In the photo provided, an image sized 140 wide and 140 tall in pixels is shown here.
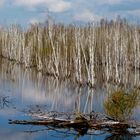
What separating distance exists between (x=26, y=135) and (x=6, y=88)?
10.9m

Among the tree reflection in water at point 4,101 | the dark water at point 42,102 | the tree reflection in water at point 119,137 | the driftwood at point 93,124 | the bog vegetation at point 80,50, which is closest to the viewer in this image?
the tree reflection in water at point 119,137

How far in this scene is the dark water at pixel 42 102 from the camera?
11.9m

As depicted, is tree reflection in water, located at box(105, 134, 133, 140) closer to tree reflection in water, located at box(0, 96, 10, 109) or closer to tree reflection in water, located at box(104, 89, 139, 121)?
tree reflection in water, located at box(104, 89, 139, 121)

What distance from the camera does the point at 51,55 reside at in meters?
29.7

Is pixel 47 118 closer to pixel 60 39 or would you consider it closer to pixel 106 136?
pixel 106 136

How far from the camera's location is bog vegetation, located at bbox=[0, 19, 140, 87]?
24.2 metres

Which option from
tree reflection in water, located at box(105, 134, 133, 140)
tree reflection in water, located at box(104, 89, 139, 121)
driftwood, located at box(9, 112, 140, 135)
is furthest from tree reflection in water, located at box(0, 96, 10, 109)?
tree reflection in water, located at box(105, 134, 133, 140)

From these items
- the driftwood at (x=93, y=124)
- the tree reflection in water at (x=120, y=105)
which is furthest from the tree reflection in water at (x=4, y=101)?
the tree reflection in water at (x=120, y=105)

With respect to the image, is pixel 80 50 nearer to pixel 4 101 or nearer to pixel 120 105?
pixel 4 101

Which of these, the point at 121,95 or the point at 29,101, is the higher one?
the point at 121,95

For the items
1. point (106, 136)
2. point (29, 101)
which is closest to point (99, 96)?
point (29, 101)

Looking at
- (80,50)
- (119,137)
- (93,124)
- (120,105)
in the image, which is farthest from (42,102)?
(80,50)

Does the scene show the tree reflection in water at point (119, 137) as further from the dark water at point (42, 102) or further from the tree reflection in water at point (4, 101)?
the tree reflection in water at point (4, 101)

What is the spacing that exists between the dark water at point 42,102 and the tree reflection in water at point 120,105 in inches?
35.4
